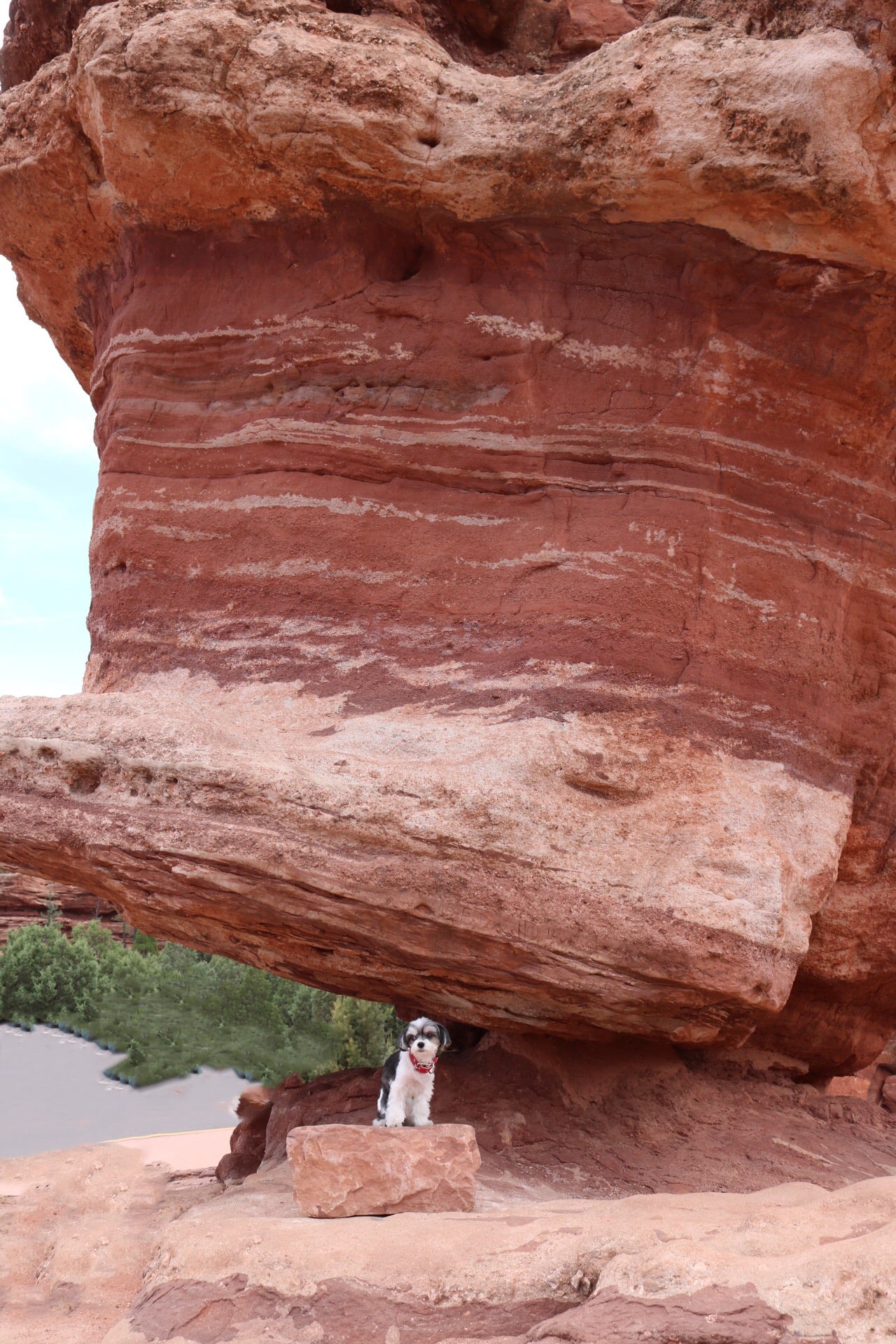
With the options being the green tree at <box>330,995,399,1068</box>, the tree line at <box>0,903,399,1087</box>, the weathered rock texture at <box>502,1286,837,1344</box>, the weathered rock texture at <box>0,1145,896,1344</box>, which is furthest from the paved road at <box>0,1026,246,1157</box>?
the weathered rock texture at <box>502,1286,837,1344</box>

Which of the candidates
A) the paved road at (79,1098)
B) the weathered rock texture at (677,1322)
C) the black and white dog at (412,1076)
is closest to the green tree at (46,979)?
the paved road at (79,1098)

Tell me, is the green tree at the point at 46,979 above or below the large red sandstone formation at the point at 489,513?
below

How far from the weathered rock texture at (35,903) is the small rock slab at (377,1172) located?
459 inches

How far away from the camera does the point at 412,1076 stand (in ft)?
15.4

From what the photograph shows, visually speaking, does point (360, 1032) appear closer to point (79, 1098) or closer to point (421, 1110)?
point (79, 1098)

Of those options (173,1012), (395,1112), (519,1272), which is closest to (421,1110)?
(395,1112)

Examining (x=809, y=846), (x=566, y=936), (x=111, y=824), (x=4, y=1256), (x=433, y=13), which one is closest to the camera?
(x=566, y=936)

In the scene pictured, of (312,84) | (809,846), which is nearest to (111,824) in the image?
(809,846)

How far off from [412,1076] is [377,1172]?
0.66 metres

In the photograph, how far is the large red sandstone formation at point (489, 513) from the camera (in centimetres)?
470

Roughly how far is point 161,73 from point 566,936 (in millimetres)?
4416

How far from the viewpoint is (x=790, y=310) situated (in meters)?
5.59

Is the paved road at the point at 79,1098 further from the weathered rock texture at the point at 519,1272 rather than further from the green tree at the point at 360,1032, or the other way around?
the weathered rock texture at the point at 519,1272

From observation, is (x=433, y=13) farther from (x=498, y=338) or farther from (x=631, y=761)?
(x=631, y=761)
